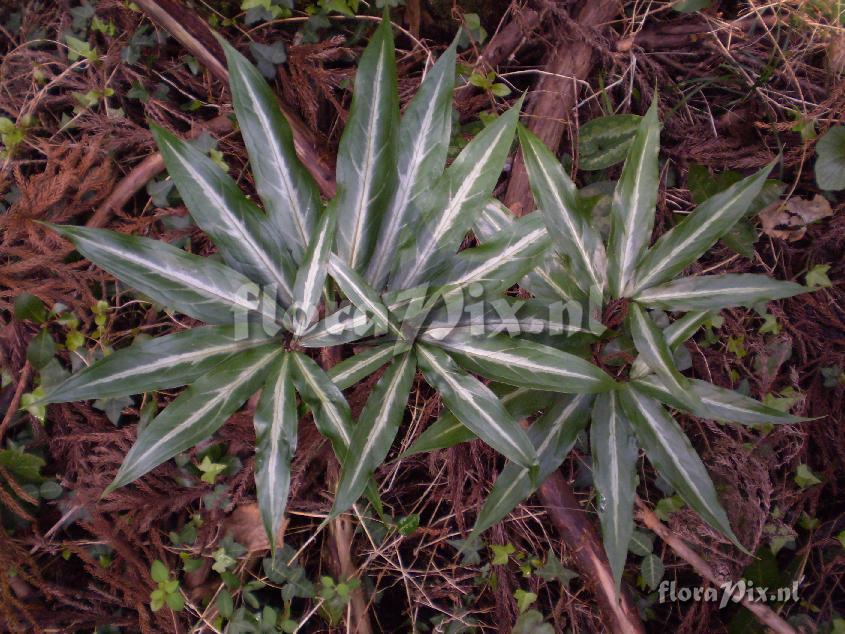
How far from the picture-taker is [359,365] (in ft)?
3.10

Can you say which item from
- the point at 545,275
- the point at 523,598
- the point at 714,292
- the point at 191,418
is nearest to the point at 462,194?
the point at 545,275

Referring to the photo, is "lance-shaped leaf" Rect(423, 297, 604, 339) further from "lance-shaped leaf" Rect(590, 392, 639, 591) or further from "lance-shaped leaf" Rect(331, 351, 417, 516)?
"lance-shaped leaf" Rect(590, 392, 639, 591)

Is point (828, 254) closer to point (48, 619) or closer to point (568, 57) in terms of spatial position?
point (568, 57)

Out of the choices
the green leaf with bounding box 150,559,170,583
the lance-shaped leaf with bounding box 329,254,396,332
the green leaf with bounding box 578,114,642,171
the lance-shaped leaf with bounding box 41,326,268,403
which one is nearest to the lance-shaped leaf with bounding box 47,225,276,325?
the lance-shaped leaf with bounding box 41,326,268,403

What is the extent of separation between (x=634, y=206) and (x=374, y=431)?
0.60 m

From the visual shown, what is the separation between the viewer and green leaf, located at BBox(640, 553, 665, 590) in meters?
1.39

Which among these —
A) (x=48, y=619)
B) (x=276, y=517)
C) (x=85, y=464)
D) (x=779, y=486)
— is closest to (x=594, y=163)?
(x=779, y=486)

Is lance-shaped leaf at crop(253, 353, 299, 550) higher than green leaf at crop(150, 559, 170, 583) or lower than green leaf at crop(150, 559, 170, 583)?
higher

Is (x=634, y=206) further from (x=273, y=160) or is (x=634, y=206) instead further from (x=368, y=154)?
(x=273, y=160)

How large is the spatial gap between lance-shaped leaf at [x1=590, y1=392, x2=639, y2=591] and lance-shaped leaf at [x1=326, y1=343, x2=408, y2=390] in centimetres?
41

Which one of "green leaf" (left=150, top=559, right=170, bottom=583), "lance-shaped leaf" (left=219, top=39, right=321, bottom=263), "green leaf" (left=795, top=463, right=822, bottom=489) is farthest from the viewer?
"green leaf" (left=795, top=463, right=822, bottom=489)

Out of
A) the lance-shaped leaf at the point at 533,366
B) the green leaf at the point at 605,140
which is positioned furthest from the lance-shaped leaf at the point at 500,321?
the green leaf at the point at 605,140

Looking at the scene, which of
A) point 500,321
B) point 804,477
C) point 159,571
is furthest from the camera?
point 804,477

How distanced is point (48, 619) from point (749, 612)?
1.76 meters
